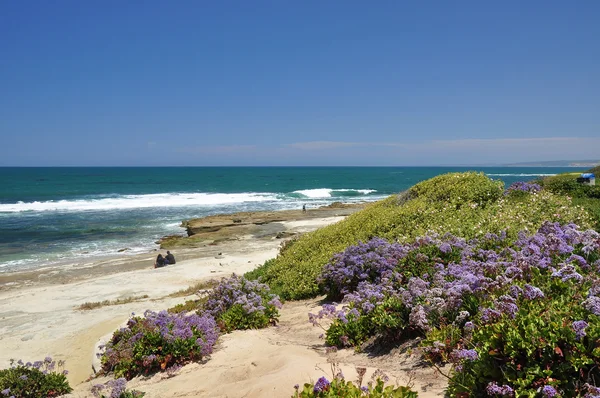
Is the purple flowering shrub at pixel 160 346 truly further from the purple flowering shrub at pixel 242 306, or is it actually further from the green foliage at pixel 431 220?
the green foliage at pixel 431 220

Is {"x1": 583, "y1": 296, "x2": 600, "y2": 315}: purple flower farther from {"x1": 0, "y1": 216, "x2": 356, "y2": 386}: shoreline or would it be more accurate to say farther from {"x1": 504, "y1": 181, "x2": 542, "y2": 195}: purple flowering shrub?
{"x1": 504, "y1": 181, "x2": 542, "y2": 195}: purple flowering shrub

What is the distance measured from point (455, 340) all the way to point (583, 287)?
1.35 metres

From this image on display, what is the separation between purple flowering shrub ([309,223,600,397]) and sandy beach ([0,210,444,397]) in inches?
16.5

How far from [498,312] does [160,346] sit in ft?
14.5

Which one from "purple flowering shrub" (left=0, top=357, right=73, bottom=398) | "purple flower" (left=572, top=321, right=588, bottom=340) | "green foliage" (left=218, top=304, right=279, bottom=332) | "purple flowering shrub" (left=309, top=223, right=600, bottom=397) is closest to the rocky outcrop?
"green foliage" (left=218, top=304, right=279, bottom=332)

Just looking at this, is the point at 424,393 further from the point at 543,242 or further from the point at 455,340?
the point at 543,242

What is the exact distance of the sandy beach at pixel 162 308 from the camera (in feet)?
15.3

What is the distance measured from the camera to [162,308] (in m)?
11.9

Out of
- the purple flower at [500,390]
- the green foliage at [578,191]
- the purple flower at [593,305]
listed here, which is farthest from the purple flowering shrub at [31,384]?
the green foliage at [578,191]

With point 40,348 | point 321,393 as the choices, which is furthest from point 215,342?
point 40,348

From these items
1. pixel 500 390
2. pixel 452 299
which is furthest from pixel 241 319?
pixel 500 390

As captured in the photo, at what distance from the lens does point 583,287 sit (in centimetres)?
426

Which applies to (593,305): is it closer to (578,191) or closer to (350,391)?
(350,391)

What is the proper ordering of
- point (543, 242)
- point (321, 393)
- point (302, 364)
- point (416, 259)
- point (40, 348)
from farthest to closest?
point (40, 348) → point (416, 259) → point (543, 242) → point (302, 364) → point (321, 393)
